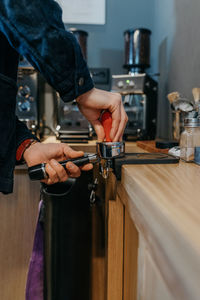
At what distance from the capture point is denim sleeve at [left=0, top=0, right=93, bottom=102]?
557 mm

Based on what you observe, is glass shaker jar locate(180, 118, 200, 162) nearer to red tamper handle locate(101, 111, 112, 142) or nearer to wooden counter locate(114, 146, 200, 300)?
wooden counter locate(114, 146, 200, 300)

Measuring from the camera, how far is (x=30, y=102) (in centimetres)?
141

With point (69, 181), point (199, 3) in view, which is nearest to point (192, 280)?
point (69, 181)

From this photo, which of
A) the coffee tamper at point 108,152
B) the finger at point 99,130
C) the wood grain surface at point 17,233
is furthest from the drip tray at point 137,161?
the wood grain surface at point 17,233

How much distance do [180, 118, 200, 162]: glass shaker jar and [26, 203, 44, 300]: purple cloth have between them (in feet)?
2.07

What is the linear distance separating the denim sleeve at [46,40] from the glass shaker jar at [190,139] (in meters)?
0.29

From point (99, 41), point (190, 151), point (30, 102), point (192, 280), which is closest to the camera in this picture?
point (192, 280)

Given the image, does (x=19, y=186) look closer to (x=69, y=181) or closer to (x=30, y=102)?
(x=69, y=181)

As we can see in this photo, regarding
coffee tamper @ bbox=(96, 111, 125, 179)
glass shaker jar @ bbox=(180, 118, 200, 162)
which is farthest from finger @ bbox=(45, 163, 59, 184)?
glass shaker jar @ bbox=(180, 118, 200, 162)

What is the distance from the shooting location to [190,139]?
2.18 ft

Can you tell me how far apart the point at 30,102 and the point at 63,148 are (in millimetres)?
712

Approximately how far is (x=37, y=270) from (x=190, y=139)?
776mm

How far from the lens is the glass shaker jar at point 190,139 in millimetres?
659

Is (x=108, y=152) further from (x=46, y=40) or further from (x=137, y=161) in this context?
(x=46, y=40)
